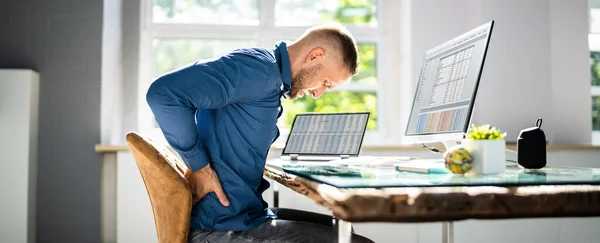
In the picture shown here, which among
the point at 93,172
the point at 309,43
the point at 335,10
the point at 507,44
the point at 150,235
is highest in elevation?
the point at 335,10

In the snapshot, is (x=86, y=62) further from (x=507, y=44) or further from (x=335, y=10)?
(x=507, y=44)

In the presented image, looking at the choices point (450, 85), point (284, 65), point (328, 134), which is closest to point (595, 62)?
point (328, 134)

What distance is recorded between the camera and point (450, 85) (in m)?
1.95

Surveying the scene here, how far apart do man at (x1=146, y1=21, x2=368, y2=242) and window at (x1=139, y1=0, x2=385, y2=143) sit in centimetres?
219

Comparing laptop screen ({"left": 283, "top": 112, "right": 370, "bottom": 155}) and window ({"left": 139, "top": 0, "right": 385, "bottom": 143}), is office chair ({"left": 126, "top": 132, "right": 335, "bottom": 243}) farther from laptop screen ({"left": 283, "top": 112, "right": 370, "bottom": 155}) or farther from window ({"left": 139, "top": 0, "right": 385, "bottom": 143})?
window ({"left": 139, "top": 0, "right": 385, "bottom": 143})

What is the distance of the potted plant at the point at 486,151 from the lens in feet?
4.70

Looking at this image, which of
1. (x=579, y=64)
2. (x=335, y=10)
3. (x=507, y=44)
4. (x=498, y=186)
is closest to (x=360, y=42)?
(x=335, y=10)

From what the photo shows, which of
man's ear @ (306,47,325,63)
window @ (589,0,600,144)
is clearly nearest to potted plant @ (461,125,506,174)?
man's ear @ (306,47,325,63)

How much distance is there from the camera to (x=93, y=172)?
3.28 m

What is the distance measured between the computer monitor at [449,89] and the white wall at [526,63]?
1514 millimetres

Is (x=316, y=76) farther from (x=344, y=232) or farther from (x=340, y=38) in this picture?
(x=344, y=232)

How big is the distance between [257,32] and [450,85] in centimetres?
213

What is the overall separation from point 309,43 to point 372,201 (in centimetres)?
79

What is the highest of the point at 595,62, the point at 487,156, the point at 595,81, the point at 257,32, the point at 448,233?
the point at 257,32
